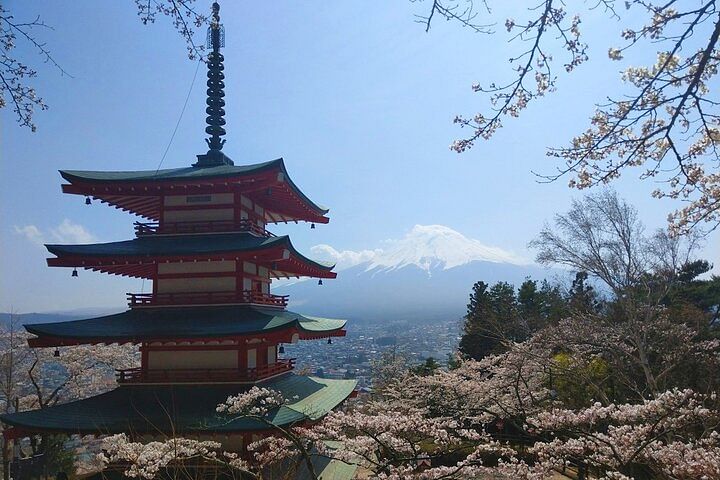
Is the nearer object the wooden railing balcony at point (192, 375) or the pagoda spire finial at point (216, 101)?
the wooden railing balcony at point (192, 375)

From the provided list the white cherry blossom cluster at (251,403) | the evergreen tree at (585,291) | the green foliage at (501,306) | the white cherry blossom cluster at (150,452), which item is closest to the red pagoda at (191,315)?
the white cherry blossom cluster at (251,403)

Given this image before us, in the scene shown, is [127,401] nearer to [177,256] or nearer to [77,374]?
[177,256]

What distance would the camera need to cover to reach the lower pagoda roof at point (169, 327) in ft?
26.6

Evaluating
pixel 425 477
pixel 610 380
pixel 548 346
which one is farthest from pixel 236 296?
pixel 610 380

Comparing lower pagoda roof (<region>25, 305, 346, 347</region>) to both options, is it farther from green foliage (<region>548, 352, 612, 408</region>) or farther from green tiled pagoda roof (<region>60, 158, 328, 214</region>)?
green foliage (<region>548, 352, 612, 408</region>)

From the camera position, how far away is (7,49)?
10.5 ft

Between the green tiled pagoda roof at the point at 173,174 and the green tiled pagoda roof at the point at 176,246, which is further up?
the green tiled pagoda roof at the point at 173,174

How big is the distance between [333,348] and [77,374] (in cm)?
4541

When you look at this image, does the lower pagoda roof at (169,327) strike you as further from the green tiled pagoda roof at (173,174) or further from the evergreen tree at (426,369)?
the evergreen tree at (426,369)

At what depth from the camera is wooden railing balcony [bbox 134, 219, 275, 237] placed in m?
9.58

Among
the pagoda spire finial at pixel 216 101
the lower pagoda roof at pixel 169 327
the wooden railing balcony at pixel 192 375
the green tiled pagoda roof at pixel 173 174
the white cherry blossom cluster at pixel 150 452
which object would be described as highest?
the pagoda spire finial at pixel 216 101

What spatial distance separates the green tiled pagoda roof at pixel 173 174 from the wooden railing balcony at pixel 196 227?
98 centimetres

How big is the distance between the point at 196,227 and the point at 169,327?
2222 mm

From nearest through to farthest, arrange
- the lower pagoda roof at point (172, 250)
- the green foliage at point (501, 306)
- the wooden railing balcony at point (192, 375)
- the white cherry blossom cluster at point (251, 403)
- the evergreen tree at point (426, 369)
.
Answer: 1. the white cherry blossom cluster at point (251, 403)
2. the wooden railing balcony at point (192, 375)
3. the lower pagoda roof at point (172, 250)
4. the evergreen tree at point (426, 369)
5. the green foliage at point (501, 306)
